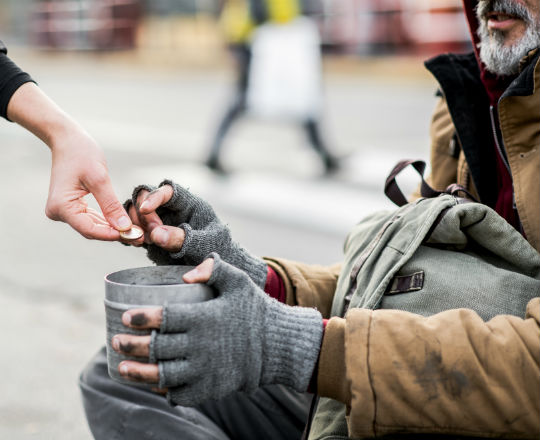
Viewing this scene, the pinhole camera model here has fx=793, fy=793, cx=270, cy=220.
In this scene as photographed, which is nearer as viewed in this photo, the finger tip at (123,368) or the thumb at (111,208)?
the finger tip at (123,368)

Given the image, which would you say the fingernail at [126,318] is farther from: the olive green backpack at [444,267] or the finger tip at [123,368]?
the olive green backpack at [444,267]

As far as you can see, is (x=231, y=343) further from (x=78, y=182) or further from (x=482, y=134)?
(x=482, y=134)

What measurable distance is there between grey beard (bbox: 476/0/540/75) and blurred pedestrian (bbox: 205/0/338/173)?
5.60 metres

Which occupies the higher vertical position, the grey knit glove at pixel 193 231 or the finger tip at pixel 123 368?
the grey knit glove at pixel 193 231

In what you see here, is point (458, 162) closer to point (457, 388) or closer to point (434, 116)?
point (434, 116)

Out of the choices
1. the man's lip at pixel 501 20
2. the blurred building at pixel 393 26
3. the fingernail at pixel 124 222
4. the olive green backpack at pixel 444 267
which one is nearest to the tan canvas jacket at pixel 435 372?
the olive green backpack at pixel 444 267

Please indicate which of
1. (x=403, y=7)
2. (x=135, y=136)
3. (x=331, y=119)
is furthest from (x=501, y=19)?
(x=403, y=7)

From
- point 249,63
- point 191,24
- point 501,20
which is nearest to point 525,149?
point 501,20

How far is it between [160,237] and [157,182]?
563 centimetres

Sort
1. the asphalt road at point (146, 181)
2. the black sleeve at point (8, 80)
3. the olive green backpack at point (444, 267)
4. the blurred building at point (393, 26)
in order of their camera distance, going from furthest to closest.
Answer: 1. the blurred building at point (393, 26)
2. the asphalt road at point (146, 181)
3. the black sleeve at point (8, 80)
4. the olive green backpack at point (444, 267)

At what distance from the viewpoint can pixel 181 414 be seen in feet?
6.03

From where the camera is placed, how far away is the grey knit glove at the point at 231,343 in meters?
1.37

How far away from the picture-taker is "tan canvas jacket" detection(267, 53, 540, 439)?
4.66 feet

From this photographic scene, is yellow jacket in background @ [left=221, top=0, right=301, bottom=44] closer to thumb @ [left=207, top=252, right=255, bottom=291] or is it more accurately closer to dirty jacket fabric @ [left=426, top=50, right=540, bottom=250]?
dirty jacket fabric @ [left=426, top=50, right=540, bottom=250]
